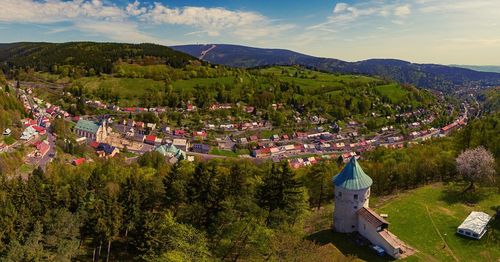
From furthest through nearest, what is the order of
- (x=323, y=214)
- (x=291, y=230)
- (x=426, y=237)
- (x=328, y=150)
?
(x=328, y=150) < (x=323, y=214) < (x=426, y=237) < (x=291, y=230)

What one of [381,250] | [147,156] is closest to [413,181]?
[381,250]

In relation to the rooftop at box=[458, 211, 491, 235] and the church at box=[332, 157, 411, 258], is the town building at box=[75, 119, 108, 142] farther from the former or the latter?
the rooftop at box=[458, 211, 491, 235]

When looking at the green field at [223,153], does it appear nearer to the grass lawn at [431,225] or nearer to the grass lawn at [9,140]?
the grass lawn at [9,140]

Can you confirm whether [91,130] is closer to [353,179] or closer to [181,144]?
[181,144]

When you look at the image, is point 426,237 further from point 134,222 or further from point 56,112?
point 56,112

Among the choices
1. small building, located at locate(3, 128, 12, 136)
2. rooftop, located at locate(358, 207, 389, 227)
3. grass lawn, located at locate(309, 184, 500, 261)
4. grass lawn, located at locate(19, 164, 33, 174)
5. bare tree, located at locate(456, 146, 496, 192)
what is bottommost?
grass lawn, located at locate(19, 164, 33, 174)

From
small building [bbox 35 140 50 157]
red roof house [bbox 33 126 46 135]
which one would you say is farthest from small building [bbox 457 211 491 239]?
red roof house [bbox 33 126 46 135]

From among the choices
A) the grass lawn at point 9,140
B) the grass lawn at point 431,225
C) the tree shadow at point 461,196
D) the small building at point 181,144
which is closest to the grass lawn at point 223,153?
the small building at point 181,144
